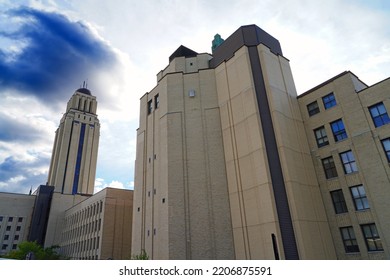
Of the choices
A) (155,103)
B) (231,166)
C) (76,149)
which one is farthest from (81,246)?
(76,149)

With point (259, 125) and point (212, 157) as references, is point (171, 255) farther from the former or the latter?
point (259, 125)

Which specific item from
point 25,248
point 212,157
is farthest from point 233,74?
point 25,248

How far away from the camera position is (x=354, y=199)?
2586 cm

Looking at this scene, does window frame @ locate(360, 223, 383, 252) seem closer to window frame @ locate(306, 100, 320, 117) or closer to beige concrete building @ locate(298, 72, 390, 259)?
beige concrete building @ locate(298, 72, 390, 259)

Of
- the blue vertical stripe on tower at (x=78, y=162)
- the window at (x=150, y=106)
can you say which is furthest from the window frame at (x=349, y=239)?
the blue vertical stripe on tower at (x=78, y=162)

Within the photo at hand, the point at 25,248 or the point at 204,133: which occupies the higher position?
the point at 204,133

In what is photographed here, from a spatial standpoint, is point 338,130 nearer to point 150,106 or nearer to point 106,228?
point 150,106

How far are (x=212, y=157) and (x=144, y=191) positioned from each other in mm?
11639

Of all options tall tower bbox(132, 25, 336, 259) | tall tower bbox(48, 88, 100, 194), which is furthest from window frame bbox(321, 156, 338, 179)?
tall tower bbox(48, 88, 100, 194)

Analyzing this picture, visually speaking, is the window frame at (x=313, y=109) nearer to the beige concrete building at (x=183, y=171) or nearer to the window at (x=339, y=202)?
the window at (x=339, y=202)

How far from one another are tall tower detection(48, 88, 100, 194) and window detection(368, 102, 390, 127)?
306 ft

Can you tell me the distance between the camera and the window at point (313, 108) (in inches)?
1244

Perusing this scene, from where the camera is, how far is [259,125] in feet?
93.7

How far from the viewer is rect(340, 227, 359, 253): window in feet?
81.0
